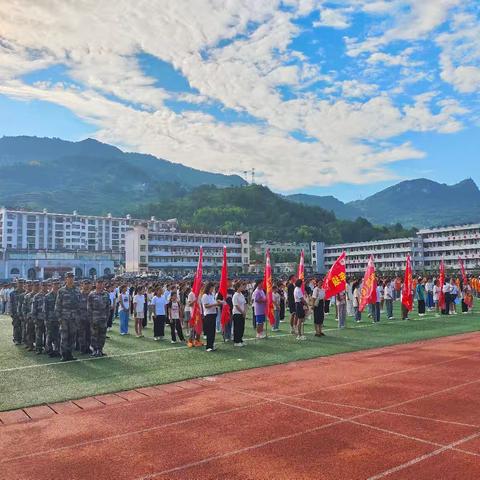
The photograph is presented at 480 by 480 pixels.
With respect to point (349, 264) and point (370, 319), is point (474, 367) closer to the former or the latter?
point (370, 319)

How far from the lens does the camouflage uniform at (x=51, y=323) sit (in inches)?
471

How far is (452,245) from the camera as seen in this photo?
308ft

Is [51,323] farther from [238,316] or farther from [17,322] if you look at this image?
[238,316]

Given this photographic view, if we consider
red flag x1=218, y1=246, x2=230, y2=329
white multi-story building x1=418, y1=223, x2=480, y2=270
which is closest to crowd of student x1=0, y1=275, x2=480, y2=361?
red flag x1=218, y1=246, x2=230, y2=329

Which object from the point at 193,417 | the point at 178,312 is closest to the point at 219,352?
the point at 178,312

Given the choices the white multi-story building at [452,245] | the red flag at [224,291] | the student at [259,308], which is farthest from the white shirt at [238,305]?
the white multi-story building at [452,245]

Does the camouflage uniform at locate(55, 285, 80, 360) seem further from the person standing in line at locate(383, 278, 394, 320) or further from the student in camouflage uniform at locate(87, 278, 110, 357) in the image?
the person standing in line at locate(383, 278, 394, 320)

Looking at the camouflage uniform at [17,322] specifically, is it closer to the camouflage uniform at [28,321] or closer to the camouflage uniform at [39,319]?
the camouflage uniform at [28,321]

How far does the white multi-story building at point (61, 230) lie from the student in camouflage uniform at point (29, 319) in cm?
9457

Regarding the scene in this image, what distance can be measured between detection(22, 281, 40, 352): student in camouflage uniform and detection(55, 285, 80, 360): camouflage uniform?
1.87 m

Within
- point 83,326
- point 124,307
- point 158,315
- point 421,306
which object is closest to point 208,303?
point 158,315

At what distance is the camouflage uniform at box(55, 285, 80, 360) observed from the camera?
445 inches

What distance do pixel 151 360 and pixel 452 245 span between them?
93459 millimetres

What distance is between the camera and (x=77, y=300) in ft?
38.8
